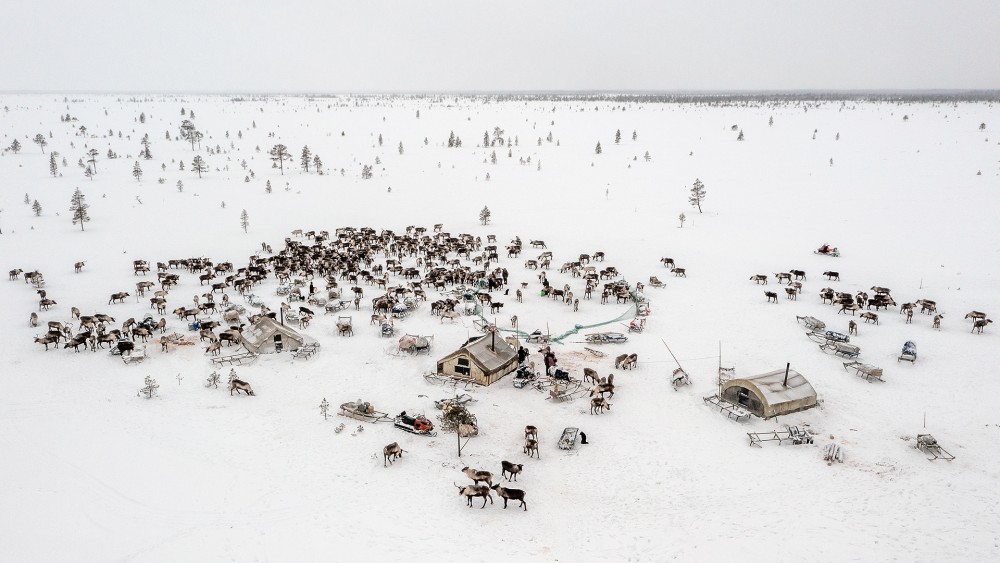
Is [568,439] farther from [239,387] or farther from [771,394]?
[239,387]

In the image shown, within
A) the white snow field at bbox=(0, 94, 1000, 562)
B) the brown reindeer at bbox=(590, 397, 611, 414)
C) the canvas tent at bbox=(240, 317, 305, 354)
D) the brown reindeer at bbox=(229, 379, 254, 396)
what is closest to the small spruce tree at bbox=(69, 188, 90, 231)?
the white snow field at bbox=(0, 94, 1000, 562)

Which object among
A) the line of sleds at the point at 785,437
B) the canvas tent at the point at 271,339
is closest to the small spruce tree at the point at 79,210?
the canvas tent at the point at 271,339

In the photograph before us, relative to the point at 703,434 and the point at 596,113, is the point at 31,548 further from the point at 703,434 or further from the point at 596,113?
the point at 596,113

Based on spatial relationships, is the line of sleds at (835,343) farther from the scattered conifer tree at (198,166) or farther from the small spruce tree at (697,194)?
the scattered conifer tree at (198,166)

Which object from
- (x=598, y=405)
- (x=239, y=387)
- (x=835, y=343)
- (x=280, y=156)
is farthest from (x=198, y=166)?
(x=835, y=343)

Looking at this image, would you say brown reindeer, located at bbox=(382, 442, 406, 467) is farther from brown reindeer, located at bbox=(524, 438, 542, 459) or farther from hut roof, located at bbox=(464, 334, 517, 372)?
hut roof, located at bbox=(464, 334, 517, 372)

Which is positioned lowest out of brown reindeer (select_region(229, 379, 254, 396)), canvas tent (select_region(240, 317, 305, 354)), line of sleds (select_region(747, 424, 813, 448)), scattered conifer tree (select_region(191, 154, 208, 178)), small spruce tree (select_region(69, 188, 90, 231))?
line of sleds (select_region(747, 424, 813, 448))
